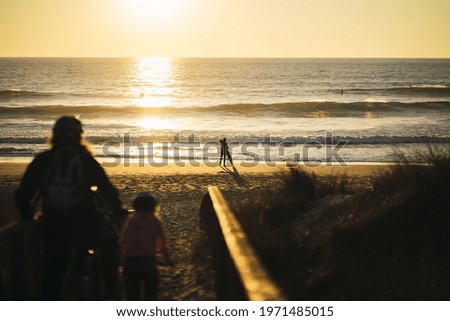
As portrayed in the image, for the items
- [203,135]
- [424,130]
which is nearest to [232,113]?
[203,135]

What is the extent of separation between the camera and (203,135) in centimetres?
4291

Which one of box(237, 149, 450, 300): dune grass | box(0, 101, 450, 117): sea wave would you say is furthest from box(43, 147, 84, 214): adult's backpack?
box(0, 101, 450, 117): sea wave

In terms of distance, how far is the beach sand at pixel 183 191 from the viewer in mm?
7870

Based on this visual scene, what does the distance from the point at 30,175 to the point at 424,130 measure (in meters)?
41.5

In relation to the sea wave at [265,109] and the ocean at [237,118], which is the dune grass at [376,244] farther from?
Result: the sea wave at [265,109]

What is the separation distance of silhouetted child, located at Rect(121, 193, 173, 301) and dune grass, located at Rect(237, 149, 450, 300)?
1237mm

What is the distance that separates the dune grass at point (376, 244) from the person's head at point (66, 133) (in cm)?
214

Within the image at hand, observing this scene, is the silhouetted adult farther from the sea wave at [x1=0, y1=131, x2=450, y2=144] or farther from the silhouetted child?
the sea wave at [x1=0, y1=131, x2=450, y2=144]

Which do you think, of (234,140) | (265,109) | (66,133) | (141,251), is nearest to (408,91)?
(265,109)

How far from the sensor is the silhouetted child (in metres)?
5.84

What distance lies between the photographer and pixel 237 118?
55344 millimetres

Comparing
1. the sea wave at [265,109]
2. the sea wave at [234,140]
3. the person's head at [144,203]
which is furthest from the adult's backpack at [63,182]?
the sea wave at [265,109]

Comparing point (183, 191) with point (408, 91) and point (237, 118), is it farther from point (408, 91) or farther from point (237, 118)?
point (408, 91)
